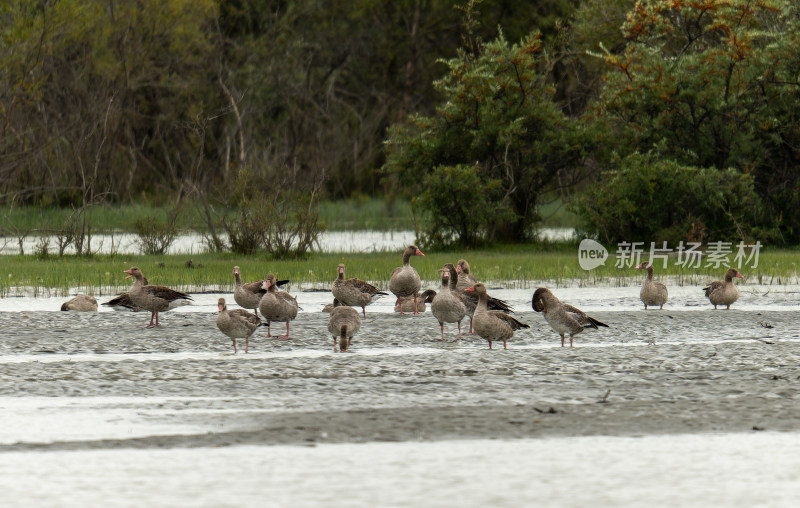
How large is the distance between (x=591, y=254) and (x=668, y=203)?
2.24 m

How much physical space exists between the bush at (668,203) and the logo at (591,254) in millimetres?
426

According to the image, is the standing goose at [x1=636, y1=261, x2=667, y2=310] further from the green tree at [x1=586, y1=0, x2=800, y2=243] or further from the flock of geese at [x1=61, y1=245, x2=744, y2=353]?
the green tree at [x1=586, y1=0, x2=800, y2=243]

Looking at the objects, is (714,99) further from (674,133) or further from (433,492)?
(433,492)

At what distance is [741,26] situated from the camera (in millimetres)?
28984

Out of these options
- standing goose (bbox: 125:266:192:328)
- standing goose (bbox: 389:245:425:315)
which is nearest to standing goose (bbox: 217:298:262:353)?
standing goose (bbox: 125:266:192:328)

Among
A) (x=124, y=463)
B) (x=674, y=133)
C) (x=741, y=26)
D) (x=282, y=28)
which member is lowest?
(x=124, y=463)

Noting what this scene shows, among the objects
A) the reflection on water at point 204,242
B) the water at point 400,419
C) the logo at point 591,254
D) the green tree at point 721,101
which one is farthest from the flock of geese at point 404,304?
the green tree at point 721,101

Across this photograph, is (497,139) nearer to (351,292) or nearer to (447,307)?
(351,292)

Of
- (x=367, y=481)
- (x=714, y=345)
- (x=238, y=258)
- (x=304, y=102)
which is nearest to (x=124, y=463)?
(x=367, y=481)

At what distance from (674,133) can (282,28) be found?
24.9m

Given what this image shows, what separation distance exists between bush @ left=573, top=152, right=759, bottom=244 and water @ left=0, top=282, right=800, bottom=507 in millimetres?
13248

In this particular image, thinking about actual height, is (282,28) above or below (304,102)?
above

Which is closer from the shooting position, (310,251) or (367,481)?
(367,481)

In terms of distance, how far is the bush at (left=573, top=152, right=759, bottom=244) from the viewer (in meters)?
27.7
